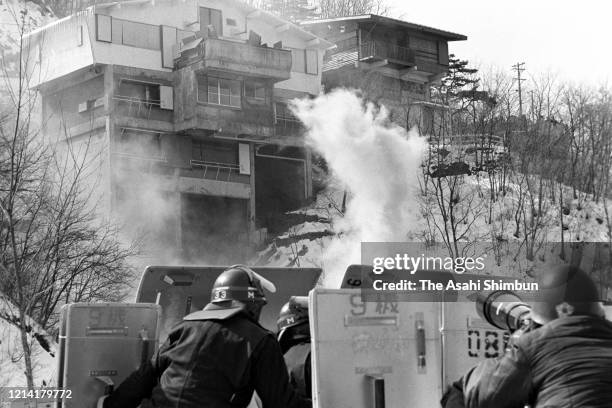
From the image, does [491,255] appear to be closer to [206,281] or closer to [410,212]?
[410,212]

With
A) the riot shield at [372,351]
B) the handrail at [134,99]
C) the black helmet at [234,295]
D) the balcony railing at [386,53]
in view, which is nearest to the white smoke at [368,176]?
the handrail at [134,99]

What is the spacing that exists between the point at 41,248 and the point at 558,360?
16535 millimetres

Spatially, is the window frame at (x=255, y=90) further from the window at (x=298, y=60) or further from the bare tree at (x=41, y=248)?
the bare tree at (x=41, y=248)

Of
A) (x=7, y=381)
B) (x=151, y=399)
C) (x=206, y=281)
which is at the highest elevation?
(x=206, y=281)

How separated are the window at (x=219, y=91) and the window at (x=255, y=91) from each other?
0.52 m

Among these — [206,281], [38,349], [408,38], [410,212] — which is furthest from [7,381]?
[408,38]

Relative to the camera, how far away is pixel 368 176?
109 feet

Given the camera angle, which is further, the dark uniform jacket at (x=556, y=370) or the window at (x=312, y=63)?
the window at (x=312, y=63)

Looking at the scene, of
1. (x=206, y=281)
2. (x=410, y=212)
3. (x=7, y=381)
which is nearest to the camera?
(x=206, y=281)

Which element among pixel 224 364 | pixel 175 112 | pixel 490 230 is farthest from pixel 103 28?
pixel 224 364

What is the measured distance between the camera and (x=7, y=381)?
17.2 metres

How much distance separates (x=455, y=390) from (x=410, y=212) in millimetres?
32656

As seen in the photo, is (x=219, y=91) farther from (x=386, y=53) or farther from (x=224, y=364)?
(x=224, y=364)

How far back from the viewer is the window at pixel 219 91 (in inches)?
1649
